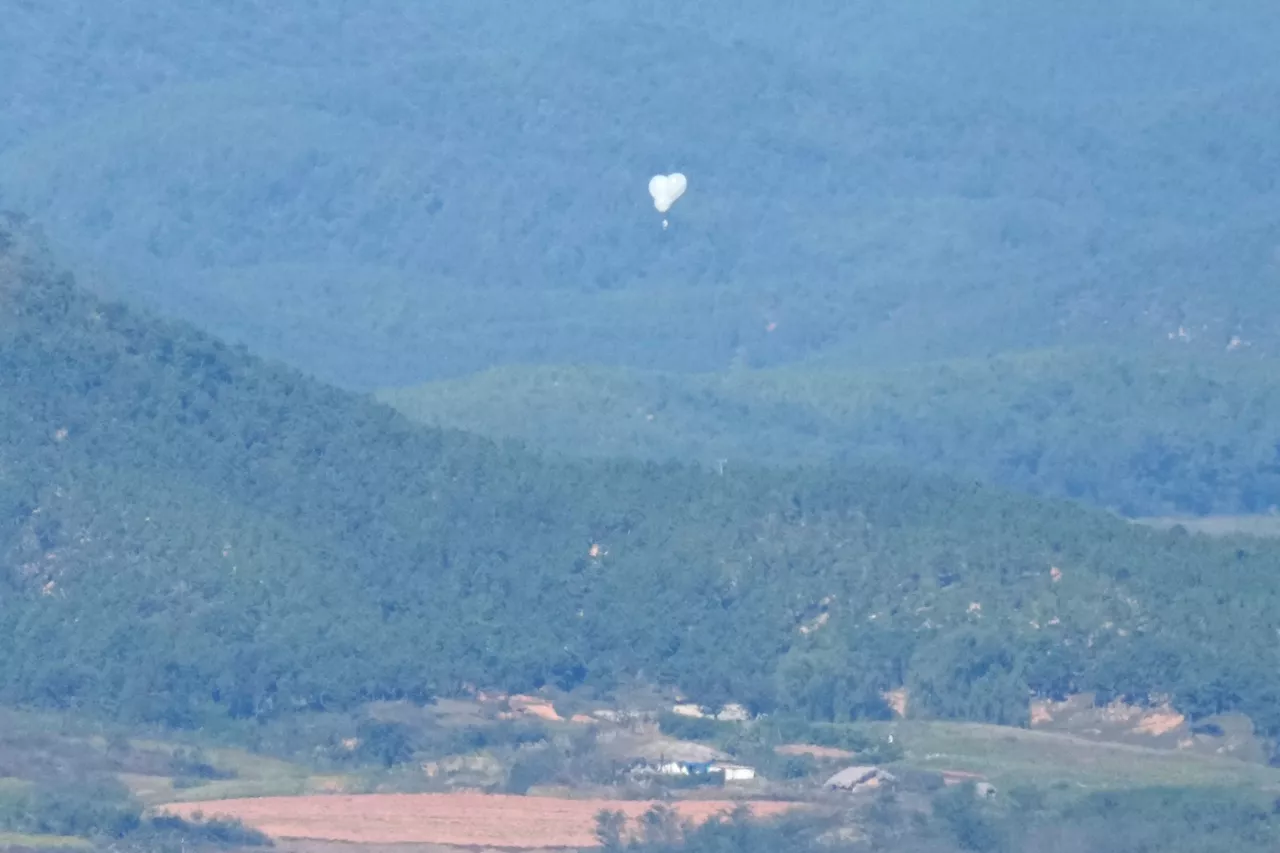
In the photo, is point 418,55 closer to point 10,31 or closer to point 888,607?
point 10,31

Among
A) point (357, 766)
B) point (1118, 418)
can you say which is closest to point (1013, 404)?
point (1118, 418)

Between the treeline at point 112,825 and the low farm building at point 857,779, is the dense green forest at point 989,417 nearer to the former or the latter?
the low farm building at point 857,779

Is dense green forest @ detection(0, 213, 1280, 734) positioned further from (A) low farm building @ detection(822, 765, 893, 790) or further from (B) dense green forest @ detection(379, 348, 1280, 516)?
(B) dense green forest @ detection(379, 348, 1280, 516)

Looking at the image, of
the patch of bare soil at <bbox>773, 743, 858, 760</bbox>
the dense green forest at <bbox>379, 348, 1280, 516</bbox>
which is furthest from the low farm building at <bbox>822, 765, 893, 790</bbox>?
the dense green forest at <bbox>379, 348, 1280, 516</bbox>

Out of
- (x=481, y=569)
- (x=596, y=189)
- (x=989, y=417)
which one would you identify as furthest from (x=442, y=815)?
(x=596, y=189)

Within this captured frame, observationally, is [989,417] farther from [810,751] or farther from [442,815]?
[442,815]
